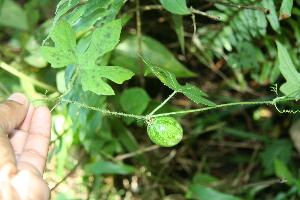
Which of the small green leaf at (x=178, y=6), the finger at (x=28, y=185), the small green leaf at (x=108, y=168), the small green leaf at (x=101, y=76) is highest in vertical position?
the small green leaf at (x=178, y=6)

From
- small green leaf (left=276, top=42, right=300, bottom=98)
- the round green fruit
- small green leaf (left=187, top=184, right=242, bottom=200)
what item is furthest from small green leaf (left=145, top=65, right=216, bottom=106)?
small green leaf (left=187, top=184, right=242, bottom=200)

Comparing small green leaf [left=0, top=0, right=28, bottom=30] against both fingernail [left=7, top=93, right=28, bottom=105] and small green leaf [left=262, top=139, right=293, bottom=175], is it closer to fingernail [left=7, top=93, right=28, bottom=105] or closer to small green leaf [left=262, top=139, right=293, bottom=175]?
fingernail [left=7, top=93, right=28, bottom=105]

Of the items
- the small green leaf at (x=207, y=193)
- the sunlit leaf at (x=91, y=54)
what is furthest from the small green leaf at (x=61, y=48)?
the small green leaf at (x=207, y=193)

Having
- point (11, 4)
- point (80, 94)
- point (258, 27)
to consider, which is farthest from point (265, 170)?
point (11, 4)

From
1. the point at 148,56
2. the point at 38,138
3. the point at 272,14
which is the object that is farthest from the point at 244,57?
the point at 38,138

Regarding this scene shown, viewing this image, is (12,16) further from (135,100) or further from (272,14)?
(272,14)

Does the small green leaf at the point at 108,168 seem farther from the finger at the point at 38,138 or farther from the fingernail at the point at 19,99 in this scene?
the fingernail at the point at 19,99
